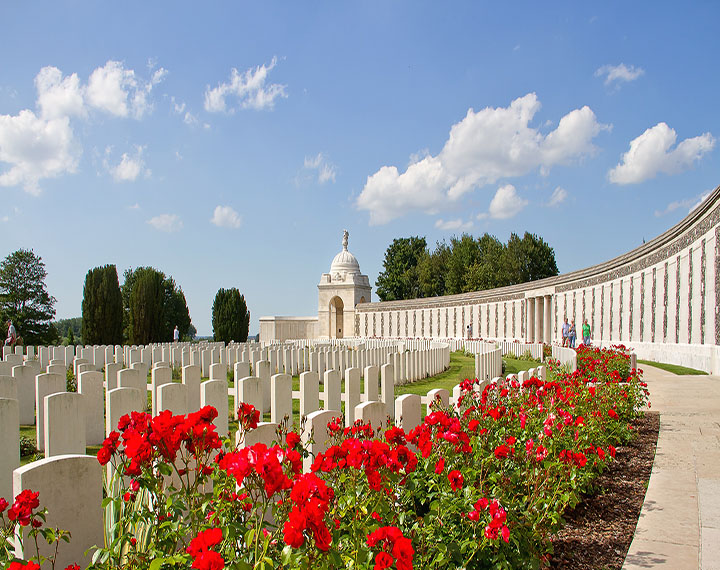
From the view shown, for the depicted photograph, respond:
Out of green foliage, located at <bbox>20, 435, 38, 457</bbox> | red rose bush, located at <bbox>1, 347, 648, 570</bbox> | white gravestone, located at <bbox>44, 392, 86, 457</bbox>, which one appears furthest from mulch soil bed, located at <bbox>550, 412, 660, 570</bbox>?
green foliage, located at <bbox>20, 435, 38, 457</bbox>

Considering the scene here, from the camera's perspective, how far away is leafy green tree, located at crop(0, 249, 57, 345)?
44062 mm

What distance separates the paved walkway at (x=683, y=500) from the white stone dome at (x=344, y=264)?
5209 centimetres

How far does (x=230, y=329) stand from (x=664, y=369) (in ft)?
110

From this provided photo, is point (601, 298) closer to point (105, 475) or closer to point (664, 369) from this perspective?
point (664, 369)

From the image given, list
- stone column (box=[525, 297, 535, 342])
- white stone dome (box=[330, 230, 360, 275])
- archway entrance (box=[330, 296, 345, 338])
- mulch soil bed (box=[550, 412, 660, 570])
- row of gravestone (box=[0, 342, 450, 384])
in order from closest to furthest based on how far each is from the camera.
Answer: mulch soil bed (box=[550, 412, 660, 570]) → row of gravestone (box=[0, 342, 450, 384]) → stone column (box=[525, 297, 535, 342]) → archway entrance (box=[330, 296, 345, 338]) → white stone dome (box=[330, 230, 360, 275])

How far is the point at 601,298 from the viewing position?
26.8 metres

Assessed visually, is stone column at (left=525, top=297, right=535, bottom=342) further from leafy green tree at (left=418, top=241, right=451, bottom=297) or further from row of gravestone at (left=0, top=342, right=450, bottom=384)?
leafy green tree at (left=418, top=241, right=451, bottom=297)

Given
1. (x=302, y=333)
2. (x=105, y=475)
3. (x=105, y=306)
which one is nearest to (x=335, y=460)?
(x=105, y=475)

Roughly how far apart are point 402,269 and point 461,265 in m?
10.9

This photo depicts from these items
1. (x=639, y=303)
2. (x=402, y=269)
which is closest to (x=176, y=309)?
(x=402, y=269)

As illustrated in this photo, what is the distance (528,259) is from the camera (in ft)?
180

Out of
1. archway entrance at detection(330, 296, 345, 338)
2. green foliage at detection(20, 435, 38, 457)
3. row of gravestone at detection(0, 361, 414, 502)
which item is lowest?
archway entrance at detection(330, 296, 345, 338)

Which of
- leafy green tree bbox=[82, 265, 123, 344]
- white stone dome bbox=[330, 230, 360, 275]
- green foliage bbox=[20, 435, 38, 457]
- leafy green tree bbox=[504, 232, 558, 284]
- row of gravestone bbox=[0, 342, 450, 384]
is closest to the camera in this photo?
green foliage bbox=[20, 435, 38, 457]

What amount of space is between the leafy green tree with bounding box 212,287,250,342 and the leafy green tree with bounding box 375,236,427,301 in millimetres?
29442
